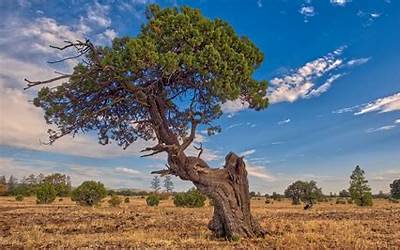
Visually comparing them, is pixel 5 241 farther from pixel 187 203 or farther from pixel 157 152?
pixel 187 203

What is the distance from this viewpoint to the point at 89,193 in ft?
160

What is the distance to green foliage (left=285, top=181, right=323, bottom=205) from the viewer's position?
2763 inches

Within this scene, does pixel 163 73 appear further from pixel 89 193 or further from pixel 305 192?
pixel 305 192

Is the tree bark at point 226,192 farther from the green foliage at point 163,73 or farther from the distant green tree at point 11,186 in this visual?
the distant green tree at point 11,186

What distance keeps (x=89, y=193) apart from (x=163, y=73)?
3762 cm

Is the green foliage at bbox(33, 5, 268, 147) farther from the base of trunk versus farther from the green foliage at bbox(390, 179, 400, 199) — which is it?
the green foliage at bbox(390, 179, 400, 199)

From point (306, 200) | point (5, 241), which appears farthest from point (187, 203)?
point (5, 241)

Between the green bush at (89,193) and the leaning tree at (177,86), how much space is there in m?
32.5

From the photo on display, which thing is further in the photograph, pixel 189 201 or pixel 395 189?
pixel 395 189

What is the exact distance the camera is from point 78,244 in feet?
46.8

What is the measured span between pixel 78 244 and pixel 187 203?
35360 mm

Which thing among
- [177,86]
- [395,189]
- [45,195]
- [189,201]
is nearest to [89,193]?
[45,195]

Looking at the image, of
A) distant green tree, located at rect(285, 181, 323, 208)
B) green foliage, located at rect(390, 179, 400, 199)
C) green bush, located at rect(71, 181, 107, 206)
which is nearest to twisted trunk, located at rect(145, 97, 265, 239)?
green bush, located at rect(71, 181, 107, 206)

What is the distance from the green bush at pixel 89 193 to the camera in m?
48.9
